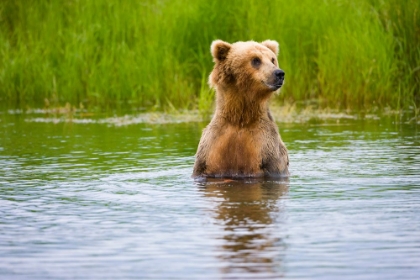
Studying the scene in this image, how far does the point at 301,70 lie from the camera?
14453 mm

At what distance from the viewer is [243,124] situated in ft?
26.2

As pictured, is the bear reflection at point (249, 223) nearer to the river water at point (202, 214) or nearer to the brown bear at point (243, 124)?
the river water at point (202, 214)

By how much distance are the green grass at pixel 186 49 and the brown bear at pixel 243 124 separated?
16.7 feet

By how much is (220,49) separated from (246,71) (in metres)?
0.34

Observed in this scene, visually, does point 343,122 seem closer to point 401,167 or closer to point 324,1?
point 324,1

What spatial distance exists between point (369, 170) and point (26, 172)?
289cm

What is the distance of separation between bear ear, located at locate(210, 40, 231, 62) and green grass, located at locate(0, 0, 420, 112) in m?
4.96

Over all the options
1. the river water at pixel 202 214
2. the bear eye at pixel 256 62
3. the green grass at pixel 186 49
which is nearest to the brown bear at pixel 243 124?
the bear eye at pixel 256 62

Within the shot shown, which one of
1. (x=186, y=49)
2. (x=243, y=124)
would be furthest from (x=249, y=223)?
(x=186, y=49)

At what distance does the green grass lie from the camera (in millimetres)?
13414

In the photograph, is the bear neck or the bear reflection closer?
the bear reflection

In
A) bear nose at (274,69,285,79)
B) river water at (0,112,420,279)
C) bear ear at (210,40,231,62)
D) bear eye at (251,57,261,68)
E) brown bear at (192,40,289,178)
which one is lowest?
river water at (0,112,420,279)

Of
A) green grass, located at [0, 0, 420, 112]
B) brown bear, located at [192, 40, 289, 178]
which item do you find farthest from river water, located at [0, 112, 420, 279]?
green grass, located at [0, 0, 420, 112]

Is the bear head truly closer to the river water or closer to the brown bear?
the brown bear
